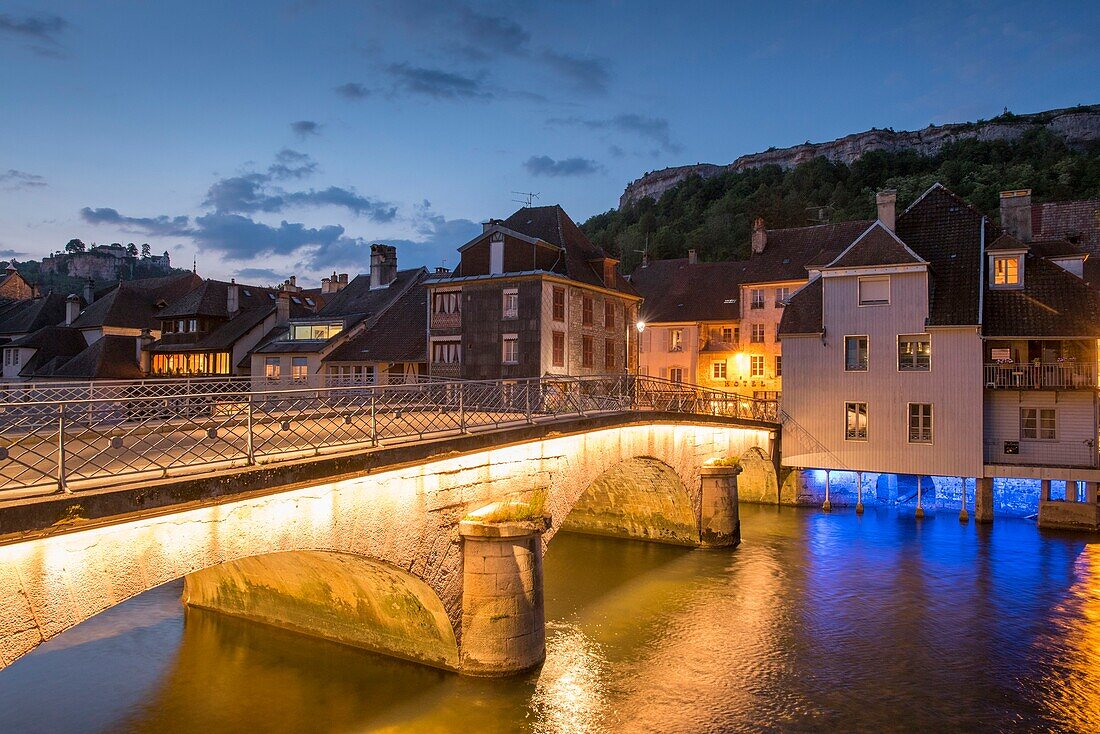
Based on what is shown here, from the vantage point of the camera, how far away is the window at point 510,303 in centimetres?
3706

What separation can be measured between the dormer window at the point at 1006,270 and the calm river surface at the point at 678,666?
1238 cm

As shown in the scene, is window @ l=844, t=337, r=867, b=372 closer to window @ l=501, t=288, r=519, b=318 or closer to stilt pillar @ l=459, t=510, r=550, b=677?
window @ l=501, t=288, r=519, b=318

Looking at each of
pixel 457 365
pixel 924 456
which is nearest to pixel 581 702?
pixel 924 456

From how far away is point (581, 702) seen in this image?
15.7 metres

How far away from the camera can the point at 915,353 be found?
107 feet

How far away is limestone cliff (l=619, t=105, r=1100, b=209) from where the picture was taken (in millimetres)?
116000

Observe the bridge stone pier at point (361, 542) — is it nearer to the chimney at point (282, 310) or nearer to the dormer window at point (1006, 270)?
the dormer window at point (1006, 270)

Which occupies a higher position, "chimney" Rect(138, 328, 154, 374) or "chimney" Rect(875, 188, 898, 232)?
"chimney" Rect(875, 188, 898, 232)

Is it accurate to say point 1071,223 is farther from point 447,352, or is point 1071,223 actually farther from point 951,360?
point 447,352

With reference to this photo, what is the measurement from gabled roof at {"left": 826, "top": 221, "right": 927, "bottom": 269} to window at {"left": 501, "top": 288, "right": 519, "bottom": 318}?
1463 cm

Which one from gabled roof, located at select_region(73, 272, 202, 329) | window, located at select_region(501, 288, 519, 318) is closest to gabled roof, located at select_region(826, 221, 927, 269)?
window, located at select_region(501, 288, 519, 318)

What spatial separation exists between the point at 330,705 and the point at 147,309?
2193 inches

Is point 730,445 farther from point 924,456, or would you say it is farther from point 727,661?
point 727,661

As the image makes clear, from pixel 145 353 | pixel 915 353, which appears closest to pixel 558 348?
pixel 915 353
